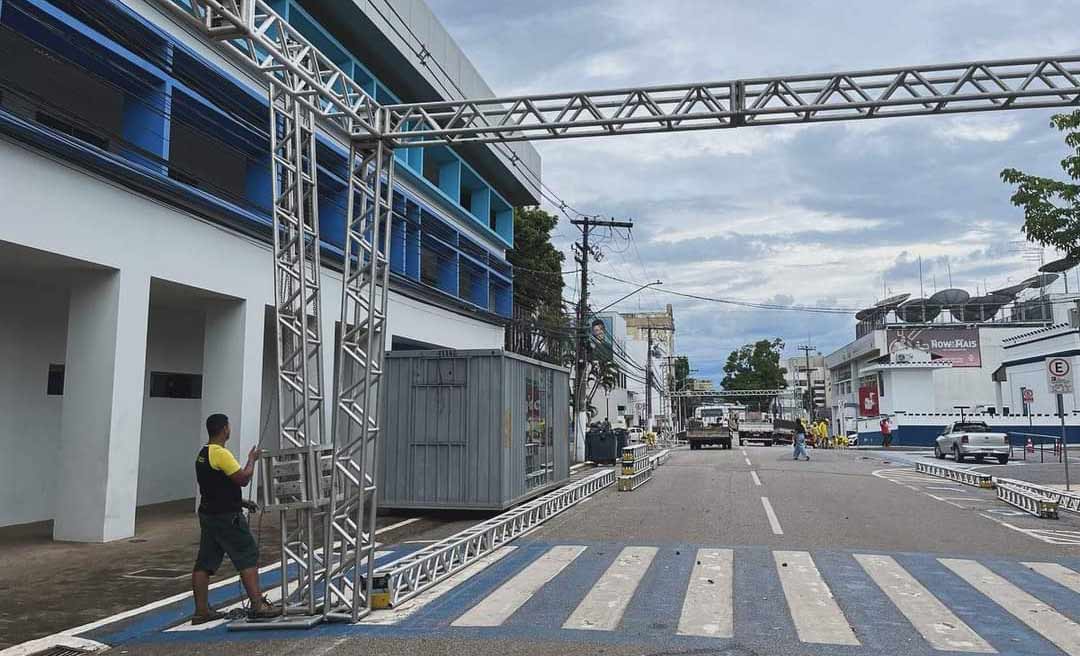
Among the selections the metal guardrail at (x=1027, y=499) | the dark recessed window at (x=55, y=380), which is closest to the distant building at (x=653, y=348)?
the metal guardrail at (x=1027, y=499)

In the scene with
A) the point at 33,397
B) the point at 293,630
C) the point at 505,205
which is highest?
the point at 505,205

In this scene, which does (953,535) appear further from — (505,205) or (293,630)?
(505,205)

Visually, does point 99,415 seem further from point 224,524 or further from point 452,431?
point 224,524

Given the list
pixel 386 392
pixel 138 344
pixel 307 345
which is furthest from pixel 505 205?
pixel 307 345

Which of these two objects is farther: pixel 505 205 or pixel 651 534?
pixel 505 205

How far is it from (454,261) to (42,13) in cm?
1615

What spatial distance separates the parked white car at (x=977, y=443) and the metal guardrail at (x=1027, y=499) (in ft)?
40.6

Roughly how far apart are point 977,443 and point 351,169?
90.2ft

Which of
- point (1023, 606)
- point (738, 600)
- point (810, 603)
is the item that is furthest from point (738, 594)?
point (1023, 606)

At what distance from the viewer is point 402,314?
73.7 feet

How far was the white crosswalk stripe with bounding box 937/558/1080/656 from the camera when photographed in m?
6.43

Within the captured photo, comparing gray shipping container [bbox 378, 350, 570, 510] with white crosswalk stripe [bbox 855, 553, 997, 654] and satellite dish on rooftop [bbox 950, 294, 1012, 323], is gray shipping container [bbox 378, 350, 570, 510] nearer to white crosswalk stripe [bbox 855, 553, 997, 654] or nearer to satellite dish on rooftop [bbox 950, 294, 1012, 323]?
white crosswalk stripe [bbox 855, 553, 997, 654]

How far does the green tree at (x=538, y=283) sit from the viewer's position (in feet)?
128

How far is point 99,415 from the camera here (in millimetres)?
12172
